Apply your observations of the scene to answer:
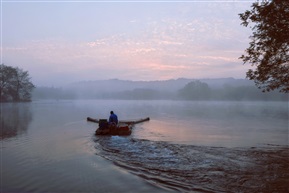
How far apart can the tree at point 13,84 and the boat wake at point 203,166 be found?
321 ft

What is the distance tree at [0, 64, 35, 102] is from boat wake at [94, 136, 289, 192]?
97920 millimetres

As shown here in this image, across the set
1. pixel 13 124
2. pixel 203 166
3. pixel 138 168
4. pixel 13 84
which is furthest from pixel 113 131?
pixel 13 84

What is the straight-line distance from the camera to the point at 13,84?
108375 mm

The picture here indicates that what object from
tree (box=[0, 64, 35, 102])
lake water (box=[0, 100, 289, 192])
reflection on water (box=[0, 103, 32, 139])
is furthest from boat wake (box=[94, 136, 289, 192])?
tree (box=[0, 64, 35, 102])

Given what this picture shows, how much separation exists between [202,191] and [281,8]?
12.3m

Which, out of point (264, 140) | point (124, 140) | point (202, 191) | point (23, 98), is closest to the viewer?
point (202, 191)

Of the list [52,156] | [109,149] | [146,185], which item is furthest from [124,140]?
[146,185]

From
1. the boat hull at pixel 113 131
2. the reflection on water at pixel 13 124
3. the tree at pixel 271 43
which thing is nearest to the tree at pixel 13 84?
the reflection on water at pixel 13 124

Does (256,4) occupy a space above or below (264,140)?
above

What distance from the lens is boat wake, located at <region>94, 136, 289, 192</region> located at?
12.3 meters

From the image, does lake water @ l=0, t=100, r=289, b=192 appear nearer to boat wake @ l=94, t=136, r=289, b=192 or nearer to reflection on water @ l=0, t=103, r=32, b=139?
boat wake @ l=94, t=136, r=289, b=192

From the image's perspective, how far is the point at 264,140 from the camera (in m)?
26.9

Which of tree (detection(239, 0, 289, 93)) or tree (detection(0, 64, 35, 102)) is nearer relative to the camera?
tree (detection(239, 0, 289, 93))

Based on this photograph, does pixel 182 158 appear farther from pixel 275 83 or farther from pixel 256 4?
pixel 256 4
